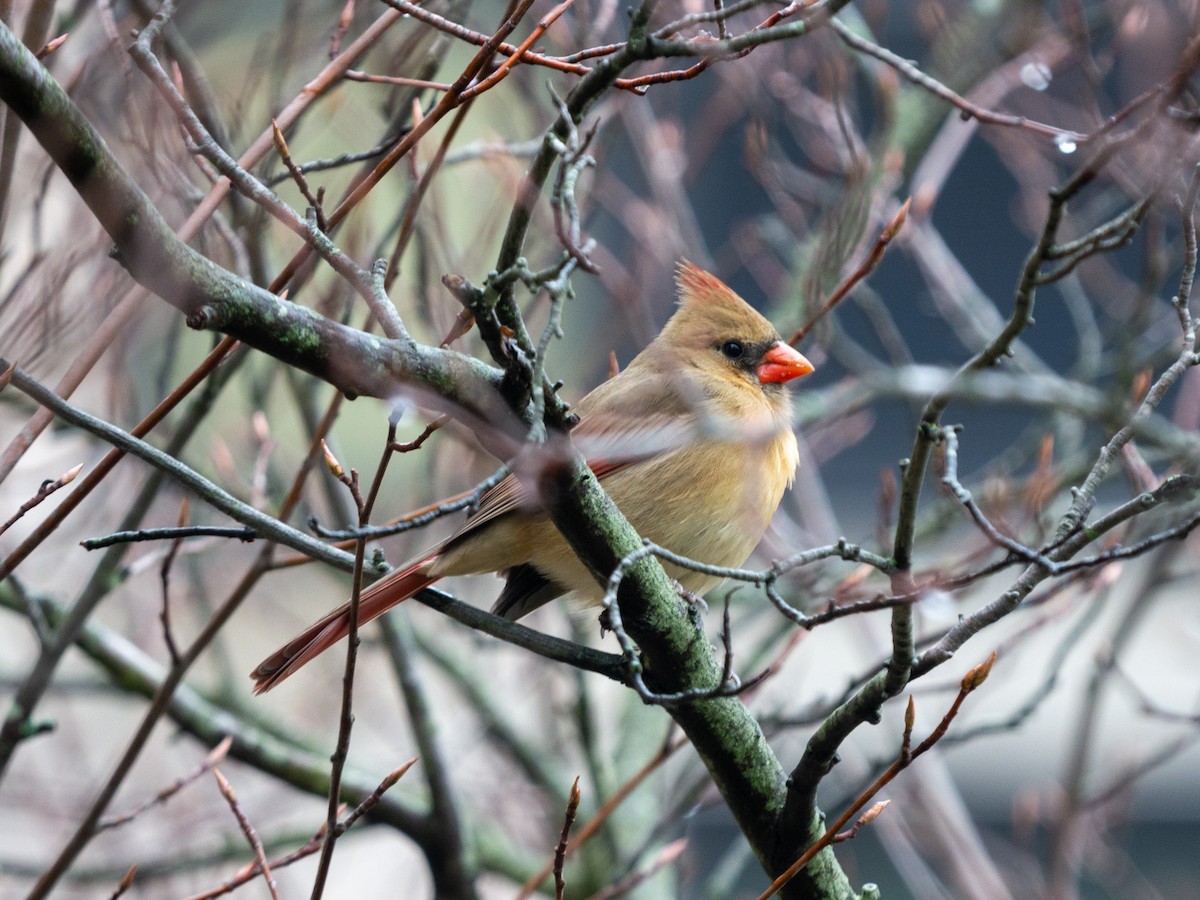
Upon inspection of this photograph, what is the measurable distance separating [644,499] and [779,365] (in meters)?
0.69

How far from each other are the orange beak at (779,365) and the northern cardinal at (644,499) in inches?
4.6

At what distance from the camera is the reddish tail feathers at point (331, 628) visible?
8.98 feet

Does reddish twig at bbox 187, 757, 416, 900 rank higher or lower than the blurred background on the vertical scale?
lower

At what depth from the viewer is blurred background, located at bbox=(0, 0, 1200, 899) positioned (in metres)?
2.61

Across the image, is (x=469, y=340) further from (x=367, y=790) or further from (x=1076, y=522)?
(x=1076, y=522)

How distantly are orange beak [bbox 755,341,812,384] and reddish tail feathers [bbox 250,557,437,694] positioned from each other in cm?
113

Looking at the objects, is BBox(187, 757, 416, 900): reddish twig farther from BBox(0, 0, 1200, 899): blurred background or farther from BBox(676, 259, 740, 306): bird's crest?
BBox(676, 259, 740, 306): bird's crest

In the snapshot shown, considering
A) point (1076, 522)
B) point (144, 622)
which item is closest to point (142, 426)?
point (1076, 522)

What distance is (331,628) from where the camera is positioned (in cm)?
283

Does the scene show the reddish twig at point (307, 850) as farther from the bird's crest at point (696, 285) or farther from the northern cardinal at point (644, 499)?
the bird's crest at point (696, 285)

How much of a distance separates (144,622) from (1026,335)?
5555mm

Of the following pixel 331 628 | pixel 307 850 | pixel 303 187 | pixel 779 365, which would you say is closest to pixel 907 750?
pixel 307 850

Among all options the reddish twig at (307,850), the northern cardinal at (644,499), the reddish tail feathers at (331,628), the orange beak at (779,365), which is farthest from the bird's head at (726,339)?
the reddish twig at (307,850)

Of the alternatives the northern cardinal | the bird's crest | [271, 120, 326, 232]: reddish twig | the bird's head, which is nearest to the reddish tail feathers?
the northern cardinal
